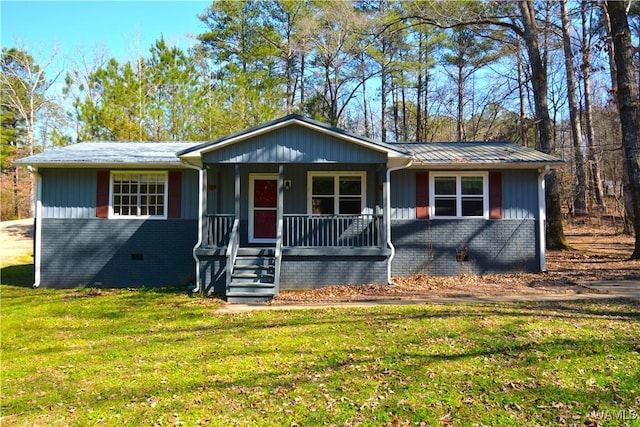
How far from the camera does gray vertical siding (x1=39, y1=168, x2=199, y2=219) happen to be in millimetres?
10336

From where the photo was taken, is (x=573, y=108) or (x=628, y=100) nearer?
(x=628, y=100)

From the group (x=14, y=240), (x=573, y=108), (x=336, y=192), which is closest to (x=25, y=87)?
(x=14, y=240)

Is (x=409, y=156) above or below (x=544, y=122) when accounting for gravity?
below

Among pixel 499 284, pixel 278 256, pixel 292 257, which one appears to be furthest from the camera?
pixel 292 257

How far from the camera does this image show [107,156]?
34.6ft

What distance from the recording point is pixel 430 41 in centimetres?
2264

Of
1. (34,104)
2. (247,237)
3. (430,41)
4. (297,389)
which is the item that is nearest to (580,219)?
(430,41)

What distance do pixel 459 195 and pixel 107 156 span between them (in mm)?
9357

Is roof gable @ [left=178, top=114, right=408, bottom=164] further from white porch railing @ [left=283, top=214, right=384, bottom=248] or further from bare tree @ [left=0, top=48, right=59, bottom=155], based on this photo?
bare tree @ [left=0, top=48, right=59, bottom=155]

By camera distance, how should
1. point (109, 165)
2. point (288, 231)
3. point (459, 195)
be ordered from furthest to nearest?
point (459, 195), point (109, 165), point (288, 231)

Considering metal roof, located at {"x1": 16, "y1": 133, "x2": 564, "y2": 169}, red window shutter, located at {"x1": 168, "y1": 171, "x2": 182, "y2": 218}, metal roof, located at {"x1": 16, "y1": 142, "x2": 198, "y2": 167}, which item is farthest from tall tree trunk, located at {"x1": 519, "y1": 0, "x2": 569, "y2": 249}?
metal roof, located at {"x1": 16, "y1": 142, "x2": 198, "y2": 167}

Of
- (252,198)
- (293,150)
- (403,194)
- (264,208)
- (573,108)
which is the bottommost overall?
(264,208)

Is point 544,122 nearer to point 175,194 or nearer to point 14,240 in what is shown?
point 175,194

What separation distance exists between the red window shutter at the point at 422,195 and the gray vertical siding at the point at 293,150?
165cm
